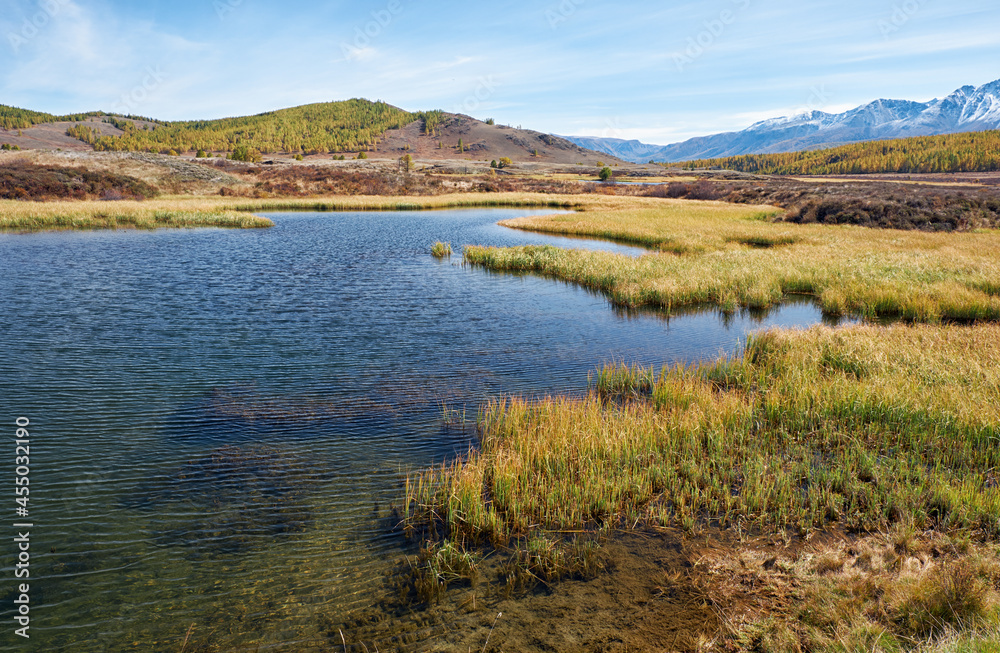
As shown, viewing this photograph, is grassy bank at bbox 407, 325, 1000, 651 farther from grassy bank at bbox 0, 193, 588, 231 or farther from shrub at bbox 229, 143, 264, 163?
shrub at bbox 229, 143, 264, 163

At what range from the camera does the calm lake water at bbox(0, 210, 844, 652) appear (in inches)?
234

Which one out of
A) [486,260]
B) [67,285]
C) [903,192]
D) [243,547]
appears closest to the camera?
[243,547]

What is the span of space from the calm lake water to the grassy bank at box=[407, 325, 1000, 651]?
1526 millimetres

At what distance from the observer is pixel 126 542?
6.74 meters

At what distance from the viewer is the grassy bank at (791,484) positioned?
211 inches

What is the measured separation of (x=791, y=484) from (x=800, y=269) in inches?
812

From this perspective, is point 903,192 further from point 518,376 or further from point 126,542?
point 126,542

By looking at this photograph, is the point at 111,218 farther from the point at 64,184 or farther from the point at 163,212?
the point at 64,184

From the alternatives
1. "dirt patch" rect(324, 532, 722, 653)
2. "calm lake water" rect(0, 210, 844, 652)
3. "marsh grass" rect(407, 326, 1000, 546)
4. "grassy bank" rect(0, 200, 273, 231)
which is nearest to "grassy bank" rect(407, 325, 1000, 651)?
"marsh grass" rect(407, 326, 1000, 546)

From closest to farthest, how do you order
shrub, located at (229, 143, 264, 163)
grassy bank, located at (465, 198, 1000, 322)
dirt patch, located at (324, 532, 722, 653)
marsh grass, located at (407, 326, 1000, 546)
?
dirt patch, located at (324, 532, 722, 653), marsh grass, located at (407, 326, 1000, 546), grassy bank, located at (465, 198, 1000, 322), shrub, located at (229, 143, 264, 163)

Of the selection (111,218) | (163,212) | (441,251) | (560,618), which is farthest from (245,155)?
(560,618)

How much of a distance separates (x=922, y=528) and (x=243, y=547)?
9.08 meters

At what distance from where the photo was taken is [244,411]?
10.7 metres

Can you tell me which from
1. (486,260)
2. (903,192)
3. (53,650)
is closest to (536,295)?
(486,260)
